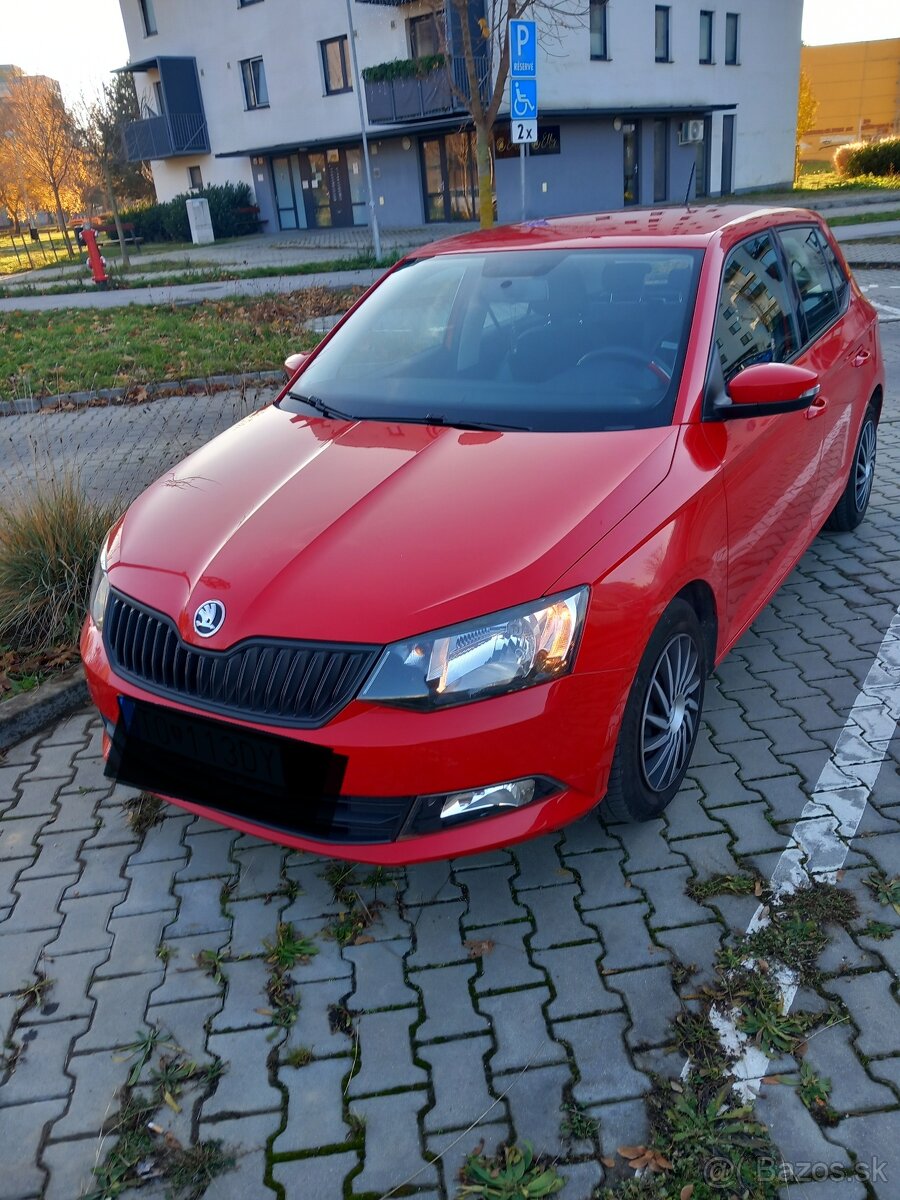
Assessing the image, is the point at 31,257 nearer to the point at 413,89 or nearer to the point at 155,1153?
the point at 413,89

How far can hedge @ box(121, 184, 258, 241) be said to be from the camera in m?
35.5

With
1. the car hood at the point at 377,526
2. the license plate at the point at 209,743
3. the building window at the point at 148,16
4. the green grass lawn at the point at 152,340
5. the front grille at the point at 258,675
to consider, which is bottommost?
the green grass lawn at the point at 152,340

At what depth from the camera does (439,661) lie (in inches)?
95.5

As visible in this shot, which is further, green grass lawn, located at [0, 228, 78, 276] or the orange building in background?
the orange building in background

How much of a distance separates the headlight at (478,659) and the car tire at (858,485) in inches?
123

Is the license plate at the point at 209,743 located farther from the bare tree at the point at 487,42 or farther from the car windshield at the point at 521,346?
the bare tree at the point at 487,42

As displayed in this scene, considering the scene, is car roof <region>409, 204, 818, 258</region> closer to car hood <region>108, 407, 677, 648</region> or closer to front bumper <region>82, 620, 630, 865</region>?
car hood <region>108, 407, 677, 648</region>

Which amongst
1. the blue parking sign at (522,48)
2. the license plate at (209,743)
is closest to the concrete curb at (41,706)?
the license plate at (209,743)

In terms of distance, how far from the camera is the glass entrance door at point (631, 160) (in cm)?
3111

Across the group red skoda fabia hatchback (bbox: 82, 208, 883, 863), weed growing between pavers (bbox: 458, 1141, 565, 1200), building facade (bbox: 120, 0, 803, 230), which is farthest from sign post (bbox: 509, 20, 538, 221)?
building facade (bbox: 120, 0, 803, 230)

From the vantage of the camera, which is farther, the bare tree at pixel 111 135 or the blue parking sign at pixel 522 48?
the bare tree at pixel 111 135

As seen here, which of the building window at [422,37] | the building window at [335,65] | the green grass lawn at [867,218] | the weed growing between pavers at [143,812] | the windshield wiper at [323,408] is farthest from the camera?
the building window at [335,65]

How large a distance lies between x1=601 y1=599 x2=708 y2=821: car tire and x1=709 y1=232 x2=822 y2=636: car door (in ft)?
1.25

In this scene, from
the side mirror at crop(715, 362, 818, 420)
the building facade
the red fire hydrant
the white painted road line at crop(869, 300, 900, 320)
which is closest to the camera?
the side mirror at crop(715, 362, 818, 420)
